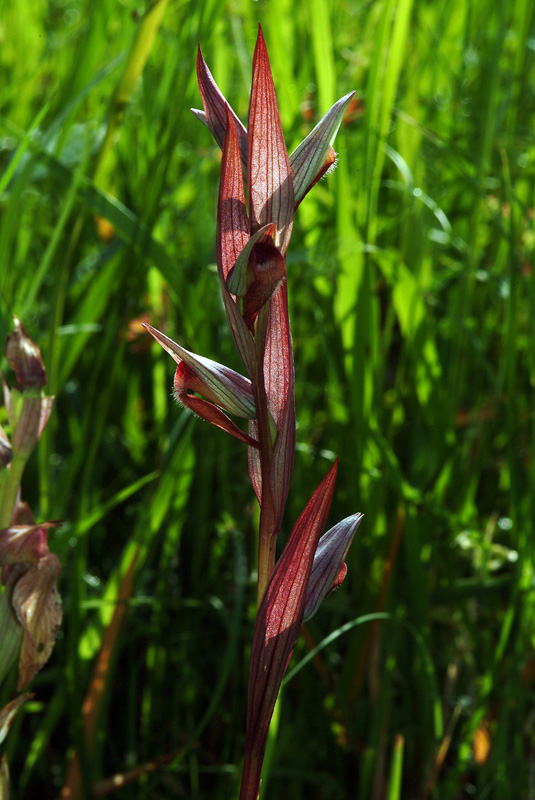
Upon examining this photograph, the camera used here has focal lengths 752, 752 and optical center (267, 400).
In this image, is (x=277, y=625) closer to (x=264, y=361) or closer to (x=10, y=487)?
(x=264, y=361)

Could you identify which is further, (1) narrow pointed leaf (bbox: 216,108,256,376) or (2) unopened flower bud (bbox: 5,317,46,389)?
(2) unopened flower bud (bbox: 5,317,46,389)

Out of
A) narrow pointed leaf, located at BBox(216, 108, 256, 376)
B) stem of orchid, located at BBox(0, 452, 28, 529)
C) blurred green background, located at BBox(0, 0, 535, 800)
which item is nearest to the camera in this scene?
narrow pointed leaf, located at BBox(216, 108, 256, 376)

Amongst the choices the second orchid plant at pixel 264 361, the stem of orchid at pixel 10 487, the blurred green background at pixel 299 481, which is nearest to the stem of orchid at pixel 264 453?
→ the second orchid plant at pixel 264 361

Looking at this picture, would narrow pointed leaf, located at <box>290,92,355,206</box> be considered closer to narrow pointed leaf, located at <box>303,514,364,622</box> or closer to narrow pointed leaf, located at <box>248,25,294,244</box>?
narrow pointed leaf, located at <box>248,25,294,244</box>

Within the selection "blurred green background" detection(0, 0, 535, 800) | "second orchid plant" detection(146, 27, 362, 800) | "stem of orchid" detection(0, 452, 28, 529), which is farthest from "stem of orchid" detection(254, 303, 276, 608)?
"blurred green background" detection(0, 0, 535, 800)

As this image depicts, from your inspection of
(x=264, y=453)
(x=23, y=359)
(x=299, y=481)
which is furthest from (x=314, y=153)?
(x=299, y=481)

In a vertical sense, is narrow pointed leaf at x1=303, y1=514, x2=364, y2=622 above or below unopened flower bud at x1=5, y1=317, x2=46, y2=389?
below

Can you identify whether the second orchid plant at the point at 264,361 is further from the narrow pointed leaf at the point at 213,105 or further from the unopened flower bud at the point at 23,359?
the unopened flower bud at the point at 23,359

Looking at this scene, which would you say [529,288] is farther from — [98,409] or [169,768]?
[169,768]
